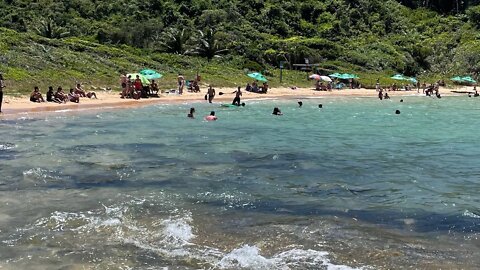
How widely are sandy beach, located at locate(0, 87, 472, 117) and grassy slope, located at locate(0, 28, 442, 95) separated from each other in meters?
2.26

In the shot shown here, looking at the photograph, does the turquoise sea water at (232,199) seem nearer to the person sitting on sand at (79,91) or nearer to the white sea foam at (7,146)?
the white sea foam at (7,146)

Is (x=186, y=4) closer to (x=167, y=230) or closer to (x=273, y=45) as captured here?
(x=273, y=45)

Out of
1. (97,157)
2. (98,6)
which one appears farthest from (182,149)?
(98,6)

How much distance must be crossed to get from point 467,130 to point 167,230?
2045 cm

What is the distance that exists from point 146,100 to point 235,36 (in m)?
37.0

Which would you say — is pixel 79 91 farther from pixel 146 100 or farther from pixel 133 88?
pixel 146 100

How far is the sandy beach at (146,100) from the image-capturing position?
26141mm

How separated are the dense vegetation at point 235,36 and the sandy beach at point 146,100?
4.20m

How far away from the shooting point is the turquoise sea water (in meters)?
7.05

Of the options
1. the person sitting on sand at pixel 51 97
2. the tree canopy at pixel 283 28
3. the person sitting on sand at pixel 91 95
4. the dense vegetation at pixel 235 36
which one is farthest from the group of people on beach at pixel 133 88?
the tree canopy at pixel 283 28

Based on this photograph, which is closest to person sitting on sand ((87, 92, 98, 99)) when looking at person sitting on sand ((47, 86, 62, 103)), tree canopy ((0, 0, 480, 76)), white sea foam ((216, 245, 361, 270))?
person sitting on sand ((47, 86, 62, 103))

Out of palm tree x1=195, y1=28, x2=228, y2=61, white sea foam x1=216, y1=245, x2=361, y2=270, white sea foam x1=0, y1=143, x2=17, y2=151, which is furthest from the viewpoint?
palm tree x1=195, y1=28, x2=228, y2=61

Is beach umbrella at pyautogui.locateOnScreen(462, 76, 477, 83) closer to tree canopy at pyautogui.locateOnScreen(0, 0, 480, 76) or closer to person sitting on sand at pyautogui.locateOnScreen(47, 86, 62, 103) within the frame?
tree canopy at pyautogui.locateOnScreen(0, 0, 480, 76)

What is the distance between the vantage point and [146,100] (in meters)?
33.3
